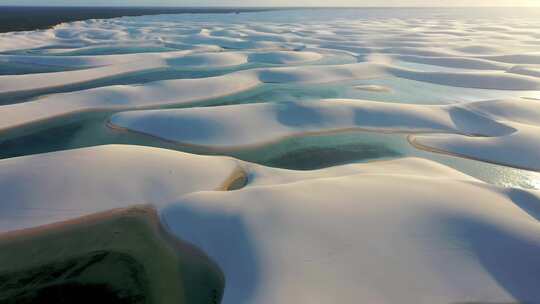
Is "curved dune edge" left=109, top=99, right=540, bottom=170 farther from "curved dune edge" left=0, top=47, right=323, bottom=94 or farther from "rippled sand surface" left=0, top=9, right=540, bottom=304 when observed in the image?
"curved dune edge" left=0, top=47, right=323, bottom=94

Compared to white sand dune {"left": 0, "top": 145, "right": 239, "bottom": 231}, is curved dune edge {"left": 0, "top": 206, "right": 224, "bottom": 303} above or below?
below

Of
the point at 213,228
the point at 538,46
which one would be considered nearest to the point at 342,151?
the point at 213,228

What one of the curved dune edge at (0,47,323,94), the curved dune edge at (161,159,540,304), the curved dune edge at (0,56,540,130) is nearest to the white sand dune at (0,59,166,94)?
the curved dune edge at (0,47,323,94)

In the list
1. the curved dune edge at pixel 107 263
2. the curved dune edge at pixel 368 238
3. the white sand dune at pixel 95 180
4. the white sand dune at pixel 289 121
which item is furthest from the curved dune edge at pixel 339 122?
the curved dune edge at pixel 107 263

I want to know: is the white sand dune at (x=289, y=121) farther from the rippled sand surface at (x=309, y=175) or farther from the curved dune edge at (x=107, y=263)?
the curved dune edge at (x=107, y=263)

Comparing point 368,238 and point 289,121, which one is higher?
point 289,121

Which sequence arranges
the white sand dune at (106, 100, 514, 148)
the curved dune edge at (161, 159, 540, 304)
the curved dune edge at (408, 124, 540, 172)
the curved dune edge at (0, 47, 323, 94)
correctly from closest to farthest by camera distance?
the curved dune edge at (161, 159, 540, 304) → the curved dune edge at (408, 124, 540, 172) → the white sand dune at (106, 100, 514, 148) → the curved dune edge at (0, 47, 323, 94)

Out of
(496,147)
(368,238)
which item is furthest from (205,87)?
(368,238)

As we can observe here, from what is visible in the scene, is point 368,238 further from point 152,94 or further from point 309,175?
point 152,94
